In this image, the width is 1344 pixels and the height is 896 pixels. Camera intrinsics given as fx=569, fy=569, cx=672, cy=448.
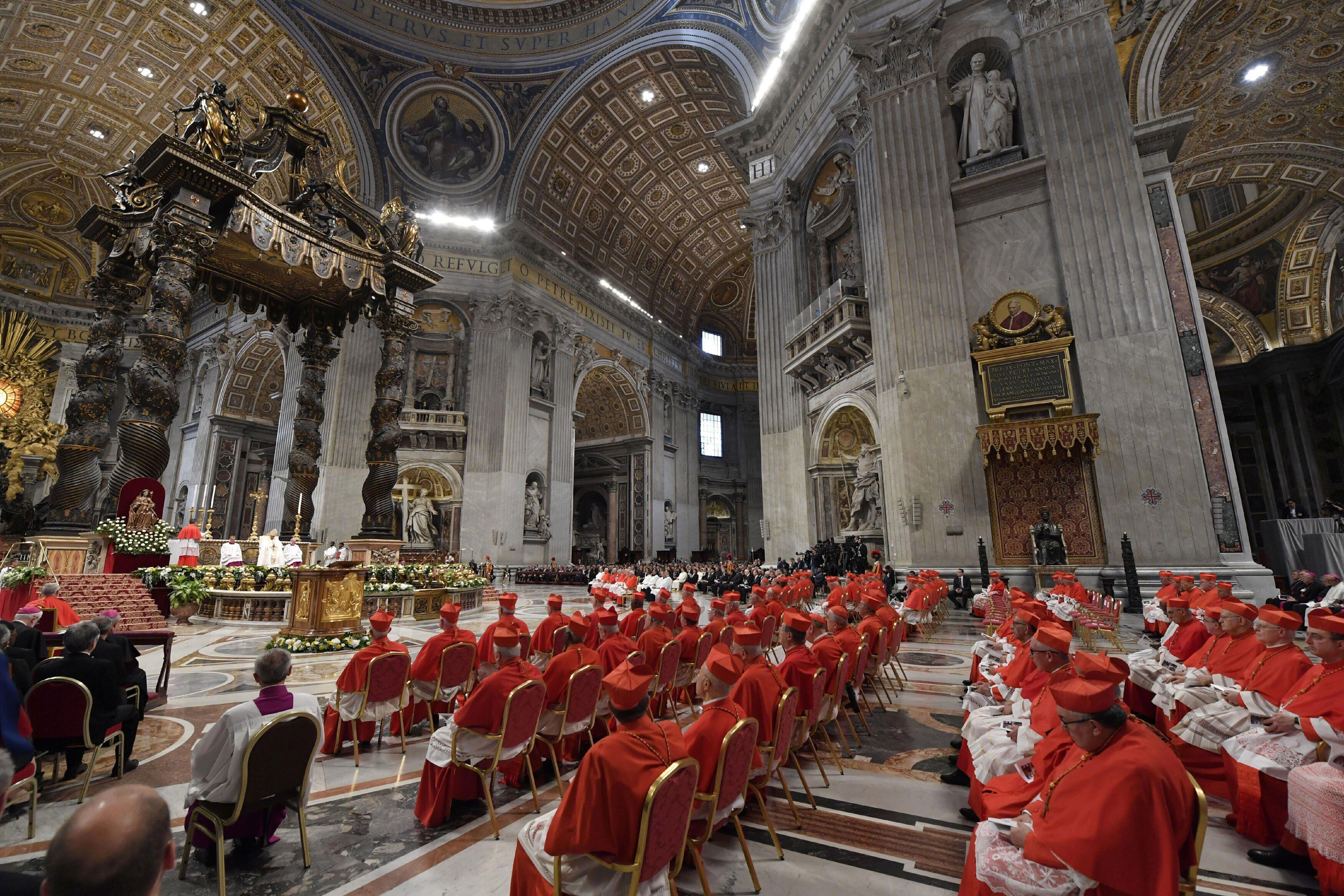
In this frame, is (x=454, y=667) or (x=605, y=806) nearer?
(x=605, y=806)

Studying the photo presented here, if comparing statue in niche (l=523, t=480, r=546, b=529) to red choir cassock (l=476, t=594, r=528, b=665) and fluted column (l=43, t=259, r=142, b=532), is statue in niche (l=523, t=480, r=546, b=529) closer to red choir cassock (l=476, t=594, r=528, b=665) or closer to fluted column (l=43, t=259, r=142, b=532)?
fluted column (l=43, t=259, r=142, b=532)

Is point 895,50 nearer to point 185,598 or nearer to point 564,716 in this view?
point 564,716

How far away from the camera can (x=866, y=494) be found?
1359 cm

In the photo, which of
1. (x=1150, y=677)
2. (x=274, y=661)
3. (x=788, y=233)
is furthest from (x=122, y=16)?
(x=1150, y=677)

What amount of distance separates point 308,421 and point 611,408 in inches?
709

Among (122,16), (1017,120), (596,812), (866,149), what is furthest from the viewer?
(122,16)

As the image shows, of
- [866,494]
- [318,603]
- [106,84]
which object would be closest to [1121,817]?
[318,603]

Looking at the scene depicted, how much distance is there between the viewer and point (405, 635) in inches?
317

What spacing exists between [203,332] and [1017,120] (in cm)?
2996

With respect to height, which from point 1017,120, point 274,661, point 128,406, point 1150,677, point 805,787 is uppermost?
point 1017,120

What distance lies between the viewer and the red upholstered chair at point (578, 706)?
3250mm

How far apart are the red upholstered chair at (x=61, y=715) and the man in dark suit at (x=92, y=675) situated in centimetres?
4

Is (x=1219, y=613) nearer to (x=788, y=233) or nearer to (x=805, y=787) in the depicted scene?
(x=805, y=787)

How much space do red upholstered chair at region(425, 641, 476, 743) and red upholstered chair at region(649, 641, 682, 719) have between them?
1316 mm
